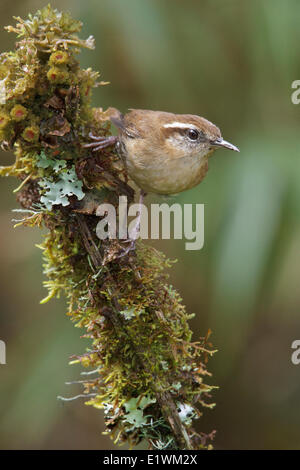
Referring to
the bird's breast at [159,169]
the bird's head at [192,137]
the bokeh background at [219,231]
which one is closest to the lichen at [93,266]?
the bird's breast at [159,169]

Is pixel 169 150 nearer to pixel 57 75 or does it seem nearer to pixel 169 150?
pixel 169 150

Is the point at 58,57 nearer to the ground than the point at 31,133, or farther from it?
farther from it

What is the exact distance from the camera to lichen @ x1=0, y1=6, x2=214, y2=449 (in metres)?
1.89

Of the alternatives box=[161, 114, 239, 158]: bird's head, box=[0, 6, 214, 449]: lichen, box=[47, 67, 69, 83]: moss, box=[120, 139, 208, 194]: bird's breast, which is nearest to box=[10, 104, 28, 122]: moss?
box=[0, 6, 214, 449]: lichen

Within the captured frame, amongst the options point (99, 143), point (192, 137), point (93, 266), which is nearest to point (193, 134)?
point (192, 137)

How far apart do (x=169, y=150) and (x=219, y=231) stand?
49.9 inches

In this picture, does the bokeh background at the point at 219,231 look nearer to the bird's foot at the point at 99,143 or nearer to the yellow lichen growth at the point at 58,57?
the bird's foot at the point at 99,143

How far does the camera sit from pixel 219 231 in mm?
3818

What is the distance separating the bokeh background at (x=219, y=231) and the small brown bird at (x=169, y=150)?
1.11 meters

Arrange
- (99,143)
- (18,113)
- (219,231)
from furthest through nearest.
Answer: (219,231), (99,143), (18,113)

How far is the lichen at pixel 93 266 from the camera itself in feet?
6.19

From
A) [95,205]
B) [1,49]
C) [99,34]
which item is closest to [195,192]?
[99,34]

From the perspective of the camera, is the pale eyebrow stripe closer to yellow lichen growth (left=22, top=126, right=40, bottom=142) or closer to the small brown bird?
the small brown bird
